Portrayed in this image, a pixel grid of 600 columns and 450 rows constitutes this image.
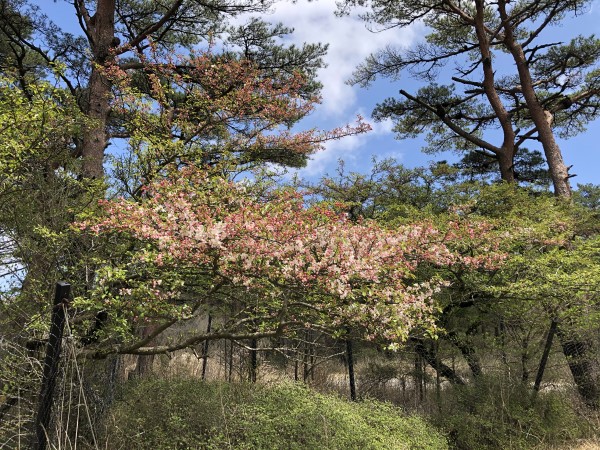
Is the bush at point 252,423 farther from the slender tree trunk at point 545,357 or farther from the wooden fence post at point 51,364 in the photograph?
the slender tree trunk at point 545,357

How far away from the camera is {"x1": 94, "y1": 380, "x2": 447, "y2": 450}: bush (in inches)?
161

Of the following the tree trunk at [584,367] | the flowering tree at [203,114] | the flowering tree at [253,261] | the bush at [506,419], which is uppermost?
the flowering tree at [203,114]

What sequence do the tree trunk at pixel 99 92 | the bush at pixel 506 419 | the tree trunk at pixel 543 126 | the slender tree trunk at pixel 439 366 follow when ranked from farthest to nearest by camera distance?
the tree trunk at pixel 543 126, the slender tree trunk at pixel 439 366, the tree trunk at pixel 99 92, the bush at pixel 506 419

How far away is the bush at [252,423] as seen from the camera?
4.10 meters

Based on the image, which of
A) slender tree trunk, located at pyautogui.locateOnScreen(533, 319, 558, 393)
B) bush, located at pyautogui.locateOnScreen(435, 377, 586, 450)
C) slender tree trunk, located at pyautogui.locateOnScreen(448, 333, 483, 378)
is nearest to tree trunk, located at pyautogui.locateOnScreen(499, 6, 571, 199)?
slender tree trunk, located at pyautogui.locateOnScreen(533, 319, 558, 393)

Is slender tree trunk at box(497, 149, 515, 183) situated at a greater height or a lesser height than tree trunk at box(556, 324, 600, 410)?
greater

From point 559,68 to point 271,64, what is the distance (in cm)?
850

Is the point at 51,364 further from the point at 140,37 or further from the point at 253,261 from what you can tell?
the point at 140,37

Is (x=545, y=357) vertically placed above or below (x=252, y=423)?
above

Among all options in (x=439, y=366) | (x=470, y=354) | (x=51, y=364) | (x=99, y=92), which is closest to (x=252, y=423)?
(x=51, y=364)

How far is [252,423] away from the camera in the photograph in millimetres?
4242

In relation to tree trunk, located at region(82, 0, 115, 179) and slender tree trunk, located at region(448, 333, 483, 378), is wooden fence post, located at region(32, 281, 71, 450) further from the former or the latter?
slender tree trunk, located at region(448, 333, 483, 378)

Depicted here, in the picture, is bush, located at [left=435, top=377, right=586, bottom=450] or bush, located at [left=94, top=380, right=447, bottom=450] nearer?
bush, located at [left=94, top=380, right=447, bottom=450]

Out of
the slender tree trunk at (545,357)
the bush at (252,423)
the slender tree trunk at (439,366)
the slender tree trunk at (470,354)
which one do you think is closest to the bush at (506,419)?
the slender tree trunk at (545,357)
